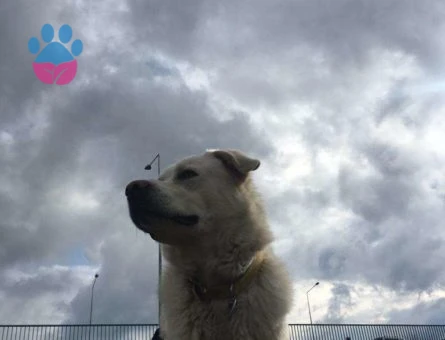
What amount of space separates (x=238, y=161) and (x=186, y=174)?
0.56 meters

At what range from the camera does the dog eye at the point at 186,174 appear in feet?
15.6

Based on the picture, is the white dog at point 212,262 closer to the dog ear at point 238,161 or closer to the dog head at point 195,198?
the dog head at point 195,198

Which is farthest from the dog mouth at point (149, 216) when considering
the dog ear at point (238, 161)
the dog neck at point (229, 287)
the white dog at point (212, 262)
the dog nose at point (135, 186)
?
the dog ear at point (238, 161)

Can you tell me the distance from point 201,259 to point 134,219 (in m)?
0.71

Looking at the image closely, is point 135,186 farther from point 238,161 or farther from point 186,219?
point 238,161

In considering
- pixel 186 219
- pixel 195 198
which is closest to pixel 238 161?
pixel 195 198

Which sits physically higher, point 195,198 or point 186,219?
point 195,198

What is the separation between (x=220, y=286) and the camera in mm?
4098

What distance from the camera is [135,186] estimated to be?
13.9 feet

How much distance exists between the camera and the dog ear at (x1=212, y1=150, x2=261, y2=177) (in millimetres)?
4832

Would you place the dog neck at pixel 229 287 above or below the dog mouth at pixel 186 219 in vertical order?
below

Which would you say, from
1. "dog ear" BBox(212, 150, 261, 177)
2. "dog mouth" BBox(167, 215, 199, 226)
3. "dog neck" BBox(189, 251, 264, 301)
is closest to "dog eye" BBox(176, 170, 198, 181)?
"dog ear" BBox(212, 150, 261, 177)

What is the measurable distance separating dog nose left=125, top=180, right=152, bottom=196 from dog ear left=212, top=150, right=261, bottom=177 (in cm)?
100

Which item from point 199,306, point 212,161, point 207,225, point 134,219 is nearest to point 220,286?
point 199,306
